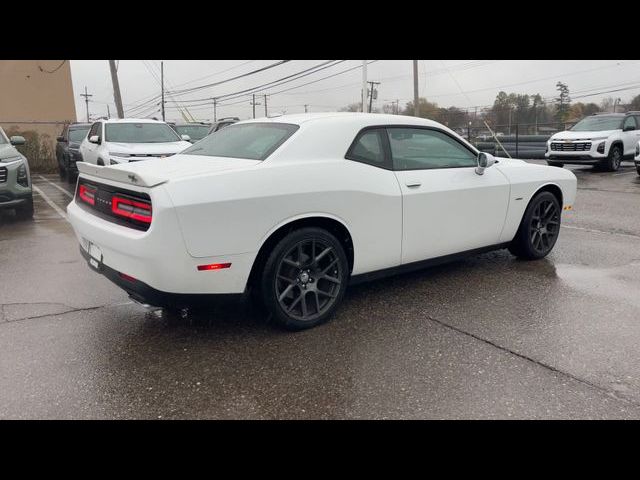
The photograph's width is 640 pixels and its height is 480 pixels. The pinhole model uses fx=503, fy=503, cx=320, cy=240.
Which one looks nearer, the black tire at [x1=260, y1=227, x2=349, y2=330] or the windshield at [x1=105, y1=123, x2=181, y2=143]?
the black tire at [x1=260, y1=227, x2=349, y2=330]

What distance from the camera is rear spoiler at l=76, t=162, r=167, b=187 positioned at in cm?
311

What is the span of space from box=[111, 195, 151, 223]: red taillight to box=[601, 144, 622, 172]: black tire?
14.6m

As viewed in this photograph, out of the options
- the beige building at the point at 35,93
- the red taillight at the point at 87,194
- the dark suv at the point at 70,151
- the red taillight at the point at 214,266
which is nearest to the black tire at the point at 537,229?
the red taillight at the point at 214,266

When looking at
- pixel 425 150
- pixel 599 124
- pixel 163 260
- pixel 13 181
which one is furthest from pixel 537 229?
pixel 599 124

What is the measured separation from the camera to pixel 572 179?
5602 millimetres

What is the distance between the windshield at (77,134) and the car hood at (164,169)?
11.3m

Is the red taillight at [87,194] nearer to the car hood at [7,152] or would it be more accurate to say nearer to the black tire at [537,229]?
the black tire at [537,229]

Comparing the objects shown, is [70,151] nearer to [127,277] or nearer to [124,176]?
[124,176]

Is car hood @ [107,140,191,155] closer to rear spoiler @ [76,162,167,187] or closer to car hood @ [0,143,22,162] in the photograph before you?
car hood @ [0,143,22,162]

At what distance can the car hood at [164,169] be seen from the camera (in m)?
3.16

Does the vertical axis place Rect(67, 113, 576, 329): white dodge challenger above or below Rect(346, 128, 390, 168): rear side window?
below

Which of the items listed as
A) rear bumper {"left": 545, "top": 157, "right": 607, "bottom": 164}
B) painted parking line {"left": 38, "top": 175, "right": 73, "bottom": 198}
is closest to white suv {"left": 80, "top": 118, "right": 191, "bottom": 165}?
painted parking line {"left": 38, "top": 175, "right": 73, "bottom": 198}
